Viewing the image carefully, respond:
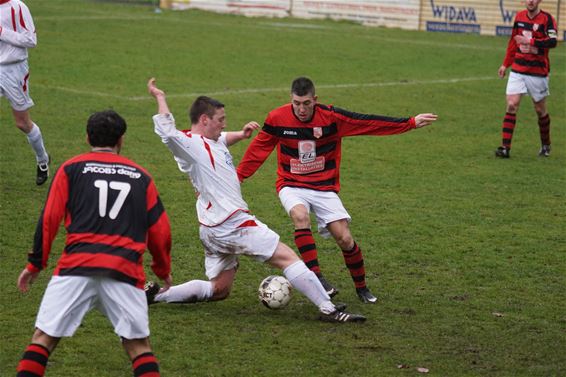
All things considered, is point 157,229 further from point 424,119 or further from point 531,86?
point 531,86

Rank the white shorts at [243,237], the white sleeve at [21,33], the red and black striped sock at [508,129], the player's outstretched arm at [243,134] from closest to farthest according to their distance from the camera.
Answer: the white shorts at [243,237], the player's outstretched arm at [243,134], the white sleeve at [21,33], the red and black striped sock at [508,129]

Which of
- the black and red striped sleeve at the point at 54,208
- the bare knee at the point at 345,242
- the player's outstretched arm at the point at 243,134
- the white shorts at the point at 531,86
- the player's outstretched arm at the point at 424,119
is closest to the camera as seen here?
the black and red striped sleeve at the point at 54,208

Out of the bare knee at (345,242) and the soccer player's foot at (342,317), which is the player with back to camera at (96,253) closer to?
the soccer player's foot at (342,317)

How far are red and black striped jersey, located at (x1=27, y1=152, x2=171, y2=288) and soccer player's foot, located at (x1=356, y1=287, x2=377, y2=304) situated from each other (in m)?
3.22

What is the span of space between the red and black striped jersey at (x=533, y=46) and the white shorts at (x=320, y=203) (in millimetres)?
7983

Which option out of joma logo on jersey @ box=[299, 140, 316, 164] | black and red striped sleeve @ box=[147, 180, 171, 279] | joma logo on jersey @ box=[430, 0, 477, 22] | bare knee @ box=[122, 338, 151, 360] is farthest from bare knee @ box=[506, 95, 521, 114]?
joma logo on jersey @ box=[430, 0, 477, 22]

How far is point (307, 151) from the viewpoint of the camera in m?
9.27

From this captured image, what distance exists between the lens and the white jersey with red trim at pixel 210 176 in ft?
26.9

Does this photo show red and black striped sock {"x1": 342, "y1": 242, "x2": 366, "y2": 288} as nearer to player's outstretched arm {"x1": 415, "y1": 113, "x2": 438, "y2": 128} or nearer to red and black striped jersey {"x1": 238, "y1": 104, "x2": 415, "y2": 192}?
red and black striped jersey {"x1": 238, "y1": 104, "x2": 415, "y2": 192}

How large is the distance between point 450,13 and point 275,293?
25.6m

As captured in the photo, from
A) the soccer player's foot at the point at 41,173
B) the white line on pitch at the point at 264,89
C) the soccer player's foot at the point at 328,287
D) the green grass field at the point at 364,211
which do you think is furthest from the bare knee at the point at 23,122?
the white line on pitch at the point at 264,89

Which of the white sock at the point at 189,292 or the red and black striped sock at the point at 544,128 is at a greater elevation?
the red and black striped sock at the point at 544,128

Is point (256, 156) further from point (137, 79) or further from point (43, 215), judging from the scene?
point (137, 79)

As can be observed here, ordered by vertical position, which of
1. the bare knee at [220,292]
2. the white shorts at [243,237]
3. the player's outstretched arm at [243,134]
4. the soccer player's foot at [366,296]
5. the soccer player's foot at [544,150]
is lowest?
the soccer player's foot at [366,296]
